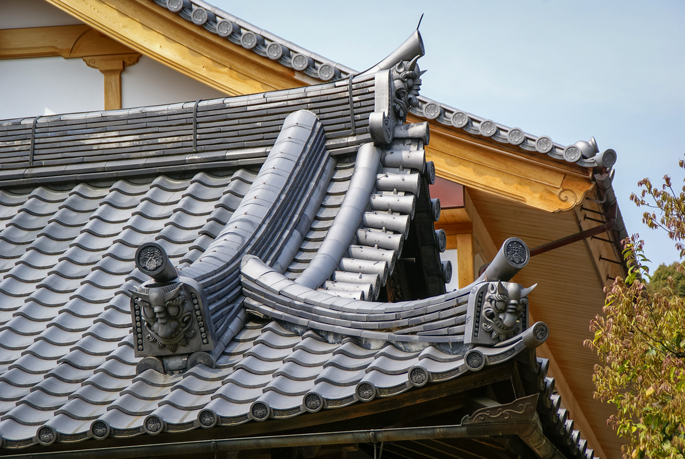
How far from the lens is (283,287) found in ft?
14.3

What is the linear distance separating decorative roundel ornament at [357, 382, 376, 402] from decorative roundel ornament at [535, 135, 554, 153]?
6.50 m

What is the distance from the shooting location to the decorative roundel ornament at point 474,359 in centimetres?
339

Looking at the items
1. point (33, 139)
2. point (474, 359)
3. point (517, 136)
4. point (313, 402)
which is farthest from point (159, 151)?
point (517, 136)

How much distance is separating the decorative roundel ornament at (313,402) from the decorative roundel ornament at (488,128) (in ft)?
21.7

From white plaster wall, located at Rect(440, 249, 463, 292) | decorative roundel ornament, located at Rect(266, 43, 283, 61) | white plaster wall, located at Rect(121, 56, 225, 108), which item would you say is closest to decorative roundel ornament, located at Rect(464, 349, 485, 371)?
white plaster wall, located at Rect(440, 249, 463, 292)

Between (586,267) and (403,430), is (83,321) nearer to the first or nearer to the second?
(403,430)

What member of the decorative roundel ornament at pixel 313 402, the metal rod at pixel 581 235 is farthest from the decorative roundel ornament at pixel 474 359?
the metal rod at pixel 581 235

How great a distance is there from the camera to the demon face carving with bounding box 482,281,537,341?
345cm

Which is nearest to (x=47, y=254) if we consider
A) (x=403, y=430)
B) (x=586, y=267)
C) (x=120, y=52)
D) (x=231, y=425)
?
(x=231, y=425)

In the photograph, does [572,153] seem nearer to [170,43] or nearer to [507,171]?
[507,171]

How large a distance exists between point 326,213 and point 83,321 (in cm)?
157

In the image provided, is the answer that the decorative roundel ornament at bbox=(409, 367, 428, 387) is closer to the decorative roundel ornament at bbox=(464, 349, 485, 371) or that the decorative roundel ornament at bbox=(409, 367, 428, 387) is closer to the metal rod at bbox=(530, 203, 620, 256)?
the decorative roundel ornament at bbox=(464, 349, 485, 371)

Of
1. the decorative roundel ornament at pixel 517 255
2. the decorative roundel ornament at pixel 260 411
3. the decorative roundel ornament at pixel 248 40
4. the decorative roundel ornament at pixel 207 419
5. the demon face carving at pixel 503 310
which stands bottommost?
the decorative roundel ornament at pixel 207 419

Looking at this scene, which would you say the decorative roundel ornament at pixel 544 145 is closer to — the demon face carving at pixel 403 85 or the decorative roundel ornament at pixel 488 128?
the decorative roundel ornament at pixel 488 128
